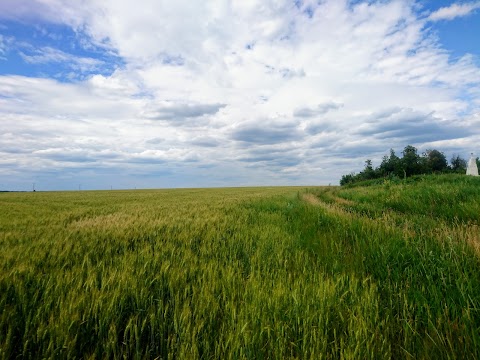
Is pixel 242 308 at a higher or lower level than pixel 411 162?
lower

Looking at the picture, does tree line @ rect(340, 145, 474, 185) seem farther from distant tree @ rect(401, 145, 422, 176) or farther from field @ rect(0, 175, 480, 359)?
field @ rect(0, 175, 480, 359)

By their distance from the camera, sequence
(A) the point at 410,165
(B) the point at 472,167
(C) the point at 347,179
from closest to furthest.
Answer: (B) the point at 472,167 → (A) the point at 410,165 → (C) the point at 347,179

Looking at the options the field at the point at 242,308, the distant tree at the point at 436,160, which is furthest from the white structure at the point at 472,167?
the field at the point at 242,308

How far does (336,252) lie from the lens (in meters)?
4.50

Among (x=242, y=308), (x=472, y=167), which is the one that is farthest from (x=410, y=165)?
(x=242, y=308)

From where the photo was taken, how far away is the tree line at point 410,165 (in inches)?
1746

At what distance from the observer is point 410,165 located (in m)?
44.4

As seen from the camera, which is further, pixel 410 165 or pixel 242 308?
pixel 410 165

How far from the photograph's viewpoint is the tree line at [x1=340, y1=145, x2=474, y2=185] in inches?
1746

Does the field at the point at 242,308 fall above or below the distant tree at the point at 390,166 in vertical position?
below

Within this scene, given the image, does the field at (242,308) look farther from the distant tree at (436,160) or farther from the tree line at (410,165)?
the distant tree at (436,160)

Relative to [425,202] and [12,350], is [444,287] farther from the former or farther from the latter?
[425,202]

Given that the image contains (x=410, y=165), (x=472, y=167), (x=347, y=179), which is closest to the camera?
(x=472, y=167)

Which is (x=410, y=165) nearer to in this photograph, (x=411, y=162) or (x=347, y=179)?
(x=411, y=162)
